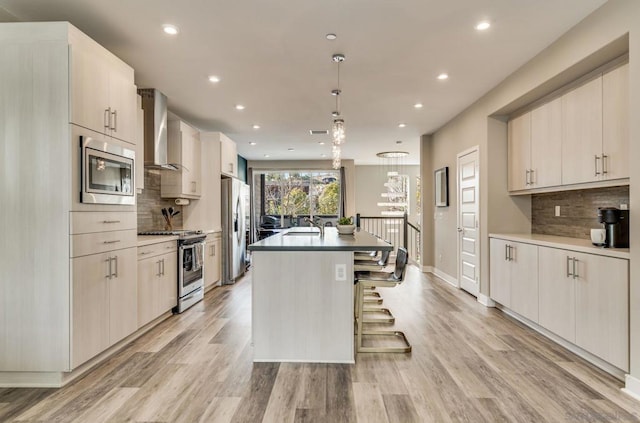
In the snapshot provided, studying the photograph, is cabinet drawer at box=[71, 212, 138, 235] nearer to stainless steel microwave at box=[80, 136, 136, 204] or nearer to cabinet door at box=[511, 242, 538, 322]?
stainless steel microwave at box=[80, 136, 136, 204]

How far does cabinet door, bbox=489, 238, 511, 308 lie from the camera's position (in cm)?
396

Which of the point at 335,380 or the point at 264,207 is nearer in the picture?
the point at 335,380

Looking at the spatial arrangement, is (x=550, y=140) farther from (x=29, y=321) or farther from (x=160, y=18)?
(x=29, y=321)

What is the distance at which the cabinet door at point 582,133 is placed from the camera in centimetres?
298

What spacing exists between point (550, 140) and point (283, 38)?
2779mm

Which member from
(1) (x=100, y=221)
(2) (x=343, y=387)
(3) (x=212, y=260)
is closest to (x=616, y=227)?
(2) (x=343, y=387)

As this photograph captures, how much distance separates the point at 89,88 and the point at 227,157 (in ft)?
11.5

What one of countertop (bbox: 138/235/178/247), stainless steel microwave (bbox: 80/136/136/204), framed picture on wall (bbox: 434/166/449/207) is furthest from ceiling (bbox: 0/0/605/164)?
countertop (bbox: 138/235/178/247)

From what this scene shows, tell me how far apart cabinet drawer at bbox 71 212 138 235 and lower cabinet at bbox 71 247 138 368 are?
0.63ft

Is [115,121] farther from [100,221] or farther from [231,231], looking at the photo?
[231,231]

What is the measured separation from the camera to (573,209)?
145 inches

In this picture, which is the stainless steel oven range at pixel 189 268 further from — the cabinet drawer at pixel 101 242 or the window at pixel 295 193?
the window at pixel 295 193

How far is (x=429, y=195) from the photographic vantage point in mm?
7039

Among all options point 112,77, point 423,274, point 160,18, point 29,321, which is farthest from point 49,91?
point 423,274
